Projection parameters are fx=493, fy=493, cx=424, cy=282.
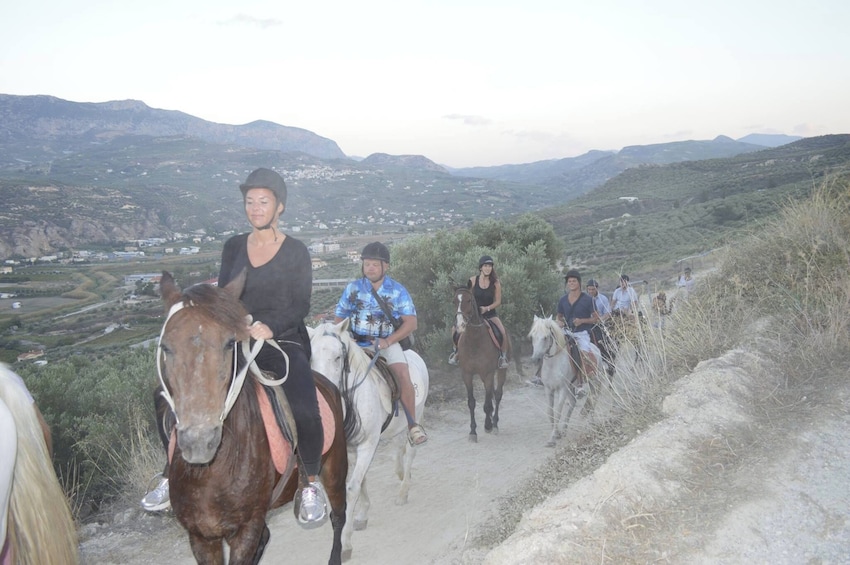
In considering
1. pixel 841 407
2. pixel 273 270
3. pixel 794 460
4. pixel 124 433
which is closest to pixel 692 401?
pixel 794 460

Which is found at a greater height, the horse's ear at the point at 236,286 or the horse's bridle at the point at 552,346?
the horse's ear at the point at 236,286

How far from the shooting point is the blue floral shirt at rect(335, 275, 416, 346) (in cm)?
562

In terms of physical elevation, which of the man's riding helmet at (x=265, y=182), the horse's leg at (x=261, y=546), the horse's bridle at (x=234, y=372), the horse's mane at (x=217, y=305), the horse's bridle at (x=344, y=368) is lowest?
the horse's leg at (x=261, y=546)

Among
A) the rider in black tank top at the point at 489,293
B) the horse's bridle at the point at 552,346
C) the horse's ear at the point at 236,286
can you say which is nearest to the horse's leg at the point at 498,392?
the rider in black tank top at the point at 489,293

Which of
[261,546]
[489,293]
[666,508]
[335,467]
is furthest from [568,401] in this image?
[261,546]

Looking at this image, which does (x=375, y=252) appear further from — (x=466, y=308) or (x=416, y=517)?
(x=466, y=308)

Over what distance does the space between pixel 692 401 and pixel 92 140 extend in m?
180

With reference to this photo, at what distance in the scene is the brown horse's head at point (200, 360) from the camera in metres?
2.22

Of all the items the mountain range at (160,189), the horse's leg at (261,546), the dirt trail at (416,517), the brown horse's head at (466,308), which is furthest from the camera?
the mountain range at (160,189)

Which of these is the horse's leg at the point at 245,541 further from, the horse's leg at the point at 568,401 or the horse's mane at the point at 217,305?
the horse's leg at the point at 568,401

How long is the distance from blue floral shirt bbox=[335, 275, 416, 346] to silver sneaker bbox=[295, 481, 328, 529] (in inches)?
94.5

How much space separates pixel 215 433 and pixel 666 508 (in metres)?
3.07

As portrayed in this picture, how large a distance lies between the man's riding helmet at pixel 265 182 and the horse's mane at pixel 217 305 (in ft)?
3.50

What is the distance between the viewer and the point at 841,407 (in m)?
4.51
